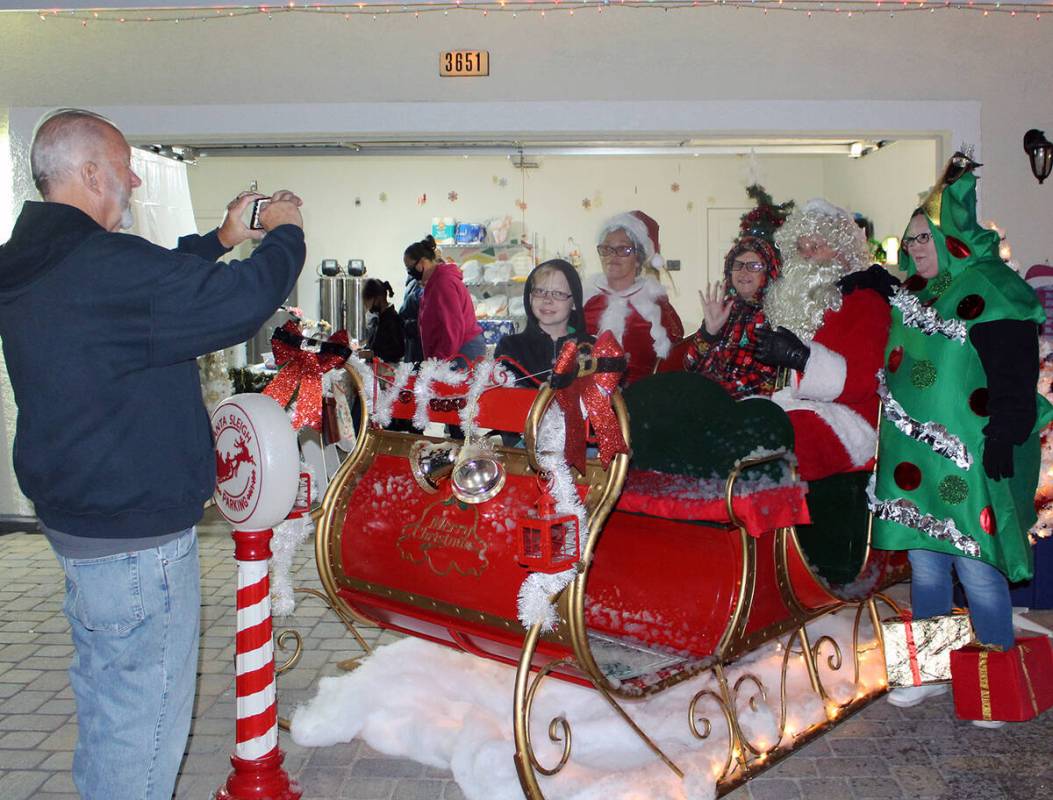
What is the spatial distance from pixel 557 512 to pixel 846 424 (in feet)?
4.24

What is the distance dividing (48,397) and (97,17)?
4985 mm

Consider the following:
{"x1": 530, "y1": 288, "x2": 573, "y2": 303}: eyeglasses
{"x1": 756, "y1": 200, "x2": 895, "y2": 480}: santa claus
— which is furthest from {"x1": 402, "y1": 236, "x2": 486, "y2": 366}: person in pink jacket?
{"x1": 756, "y1": 200, "x2": 895, "y2": 480}: santa claus

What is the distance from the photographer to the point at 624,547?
11.1 ft

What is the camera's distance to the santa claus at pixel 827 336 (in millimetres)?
3311

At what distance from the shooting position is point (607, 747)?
321 centimetres

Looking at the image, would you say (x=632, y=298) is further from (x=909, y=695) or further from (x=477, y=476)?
(x=909, y=695)

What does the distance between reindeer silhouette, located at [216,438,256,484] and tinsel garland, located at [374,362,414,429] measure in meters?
0.77

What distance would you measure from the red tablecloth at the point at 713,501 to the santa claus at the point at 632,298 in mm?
978

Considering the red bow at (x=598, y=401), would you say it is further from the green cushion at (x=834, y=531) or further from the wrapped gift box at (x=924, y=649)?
the wrapped gift box at (x=924, y=649)

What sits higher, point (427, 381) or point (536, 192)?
point (536, 192)

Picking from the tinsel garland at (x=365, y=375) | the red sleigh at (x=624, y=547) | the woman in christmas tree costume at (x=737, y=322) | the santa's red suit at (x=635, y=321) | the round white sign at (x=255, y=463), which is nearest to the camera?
the round white sign at (x=255, y=463)

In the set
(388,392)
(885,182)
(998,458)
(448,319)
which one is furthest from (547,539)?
(885,182)

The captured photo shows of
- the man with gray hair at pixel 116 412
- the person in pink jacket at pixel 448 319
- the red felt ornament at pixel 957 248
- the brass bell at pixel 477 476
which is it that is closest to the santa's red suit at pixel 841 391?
the red felt ornament at pixel 957 248

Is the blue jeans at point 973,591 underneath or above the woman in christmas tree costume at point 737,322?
underneath
